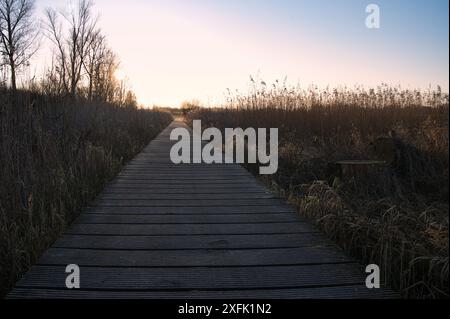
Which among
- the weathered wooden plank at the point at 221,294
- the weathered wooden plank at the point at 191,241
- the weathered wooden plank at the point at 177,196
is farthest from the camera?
the weathered wooden plank at the point at 177,196

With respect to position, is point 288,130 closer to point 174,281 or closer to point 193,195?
point 193,195

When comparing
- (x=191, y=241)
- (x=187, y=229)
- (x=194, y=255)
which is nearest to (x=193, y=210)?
(x=187, y=229)

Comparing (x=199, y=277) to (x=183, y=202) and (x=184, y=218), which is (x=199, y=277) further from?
(x=183, y=202)

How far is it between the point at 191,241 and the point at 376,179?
2.68 meters

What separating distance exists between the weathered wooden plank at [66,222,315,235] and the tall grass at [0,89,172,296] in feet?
0.62

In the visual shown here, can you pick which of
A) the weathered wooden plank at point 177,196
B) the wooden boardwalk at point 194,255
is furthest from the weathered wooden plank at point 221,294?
the weathered wooden plank at point 177,196

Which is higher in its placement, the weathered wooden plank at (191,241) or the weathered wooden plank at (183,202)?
the weathered wooden plank at (183,202)

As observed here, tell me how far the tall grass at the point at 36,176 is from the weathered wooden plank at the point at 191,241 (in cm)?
21

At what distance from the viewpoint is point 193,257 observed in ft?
7.41

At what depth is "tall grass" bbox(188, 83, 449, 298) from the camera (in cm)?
219

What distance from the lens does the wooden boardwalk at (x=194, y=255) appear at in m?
1.84

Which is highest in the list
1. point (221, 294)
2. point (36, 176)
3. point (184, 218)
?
point (36, 176)

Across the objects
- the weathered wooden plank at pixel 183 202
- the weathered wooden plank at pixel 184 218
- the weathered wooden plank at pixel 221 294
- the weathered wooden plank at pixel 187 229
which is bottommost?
the weathered wooden plank at pixel 221 294

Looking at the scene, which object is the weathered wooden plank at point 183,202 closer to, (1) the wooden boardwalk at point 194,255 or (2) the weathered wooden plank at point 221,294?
(1) the wooden boardwalk at point 194,255
